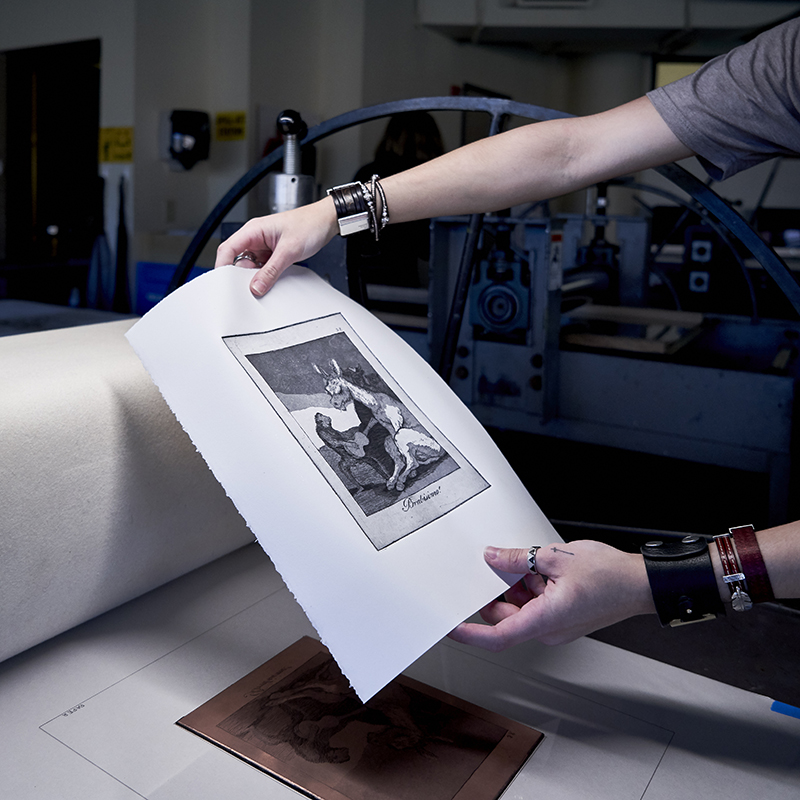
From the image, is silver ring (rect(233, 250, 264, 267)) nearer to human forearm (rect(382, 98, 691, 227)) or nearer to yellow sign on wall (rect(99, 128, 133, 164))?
human forearm (rect(382, 98, 691, 227))

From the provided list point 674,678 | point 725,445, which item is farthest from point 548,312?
point 674,678

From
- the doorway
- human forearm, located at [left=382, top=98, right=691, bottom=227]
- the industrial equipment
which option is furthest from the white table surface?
the doorway

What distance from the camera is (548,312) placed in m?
1.71

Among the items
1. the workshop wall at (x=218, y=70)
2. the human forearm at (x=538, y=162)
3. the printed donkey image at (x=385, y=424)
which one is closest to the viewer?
the printed donkey image at (x=385, y=424)

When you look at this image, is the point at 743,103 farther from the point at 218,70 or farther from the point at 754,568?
the point at 218,70

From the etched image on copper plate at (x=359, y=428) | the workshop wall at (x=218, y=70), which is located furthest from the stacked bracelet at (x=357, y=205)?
the workshop wall at (x=218, y=70)

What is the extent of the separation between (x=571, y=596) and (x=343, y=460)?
0.20 m

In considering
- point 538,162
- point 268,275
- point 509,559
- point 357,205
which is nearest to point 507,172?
point 538,162

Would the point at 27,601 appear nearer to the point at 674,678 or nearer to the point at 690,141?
the point at 674,678

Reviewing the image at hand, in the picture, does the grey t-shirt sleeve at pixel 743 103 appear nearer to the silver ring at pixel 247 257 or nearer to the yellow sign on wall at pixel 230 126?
the silver ring at pixel 247 257

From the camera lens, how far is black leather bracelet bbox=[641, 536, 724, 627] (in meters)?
0.52

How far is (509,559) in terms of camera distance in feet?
1.80

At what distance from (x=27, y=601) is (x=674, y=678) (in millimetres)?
528

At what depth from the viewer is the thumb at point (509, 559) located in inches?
21.5
